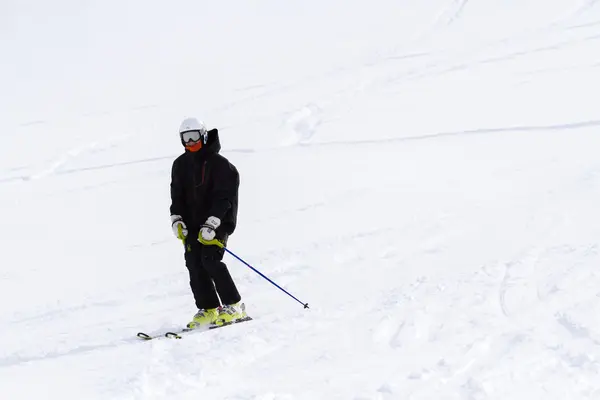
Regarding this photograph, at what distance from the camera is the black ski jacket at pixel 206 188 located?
18.5 feet

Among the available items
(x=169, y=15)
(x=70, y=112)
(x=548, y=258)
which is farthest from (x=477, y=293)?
(x=169, y=15)

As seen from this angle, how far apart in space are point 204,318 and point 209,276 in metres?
0.34

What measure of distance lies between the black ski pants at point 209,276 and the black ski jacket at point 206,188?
0.13 m

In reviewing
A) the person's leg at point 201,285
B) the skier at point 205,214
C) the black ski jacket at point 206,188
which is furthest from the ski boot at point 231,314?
the black ski jacket at point 206,188

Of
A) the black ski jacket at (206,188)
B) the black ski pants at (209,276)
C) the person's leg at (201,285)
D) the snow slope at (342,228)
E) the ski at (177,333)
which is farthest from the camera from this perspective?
the person's leg at (201,285)

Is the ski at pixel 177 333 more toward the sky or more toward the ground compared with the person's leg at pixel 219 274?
more toward the ground

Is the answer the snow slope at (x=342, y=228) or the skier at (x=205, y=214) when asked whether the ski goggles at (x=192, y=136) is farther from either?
the snow slope at (x=342, y=228)

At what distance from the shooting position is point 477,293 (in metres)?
5.39

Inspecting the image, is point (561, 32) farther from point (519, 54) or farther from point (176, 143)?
point (176, 143)

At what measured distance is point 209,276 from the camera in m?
5.96

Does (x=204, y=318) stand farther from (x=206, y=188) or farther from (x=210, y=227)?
(x=206, y=188)

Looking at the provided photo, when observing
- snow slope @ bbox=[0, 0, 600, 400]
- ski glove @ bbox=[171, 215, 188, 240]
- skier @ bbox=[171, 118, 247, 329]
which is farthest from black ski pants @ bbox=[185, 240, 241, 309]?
snow slope @ bbox=[0, 0, 600, 400]

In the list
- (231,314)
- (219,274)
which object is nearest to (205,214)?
(219,274)

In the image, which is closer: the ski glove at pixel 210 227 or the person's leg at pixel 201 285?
the ski glove at pixel 210 227
